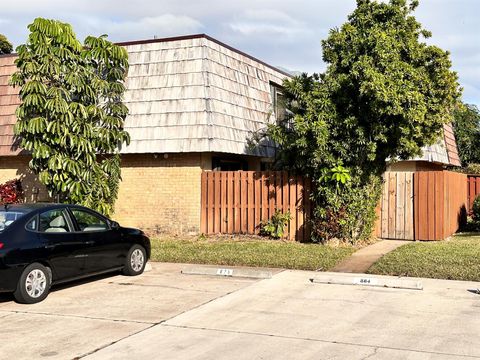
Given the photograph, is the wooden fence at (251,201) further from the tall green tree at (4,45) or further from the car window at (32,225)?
the tall green tree at (4,45)

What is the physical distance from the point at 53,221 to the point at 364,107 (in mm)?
7427

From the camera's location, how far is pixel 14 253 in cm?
755

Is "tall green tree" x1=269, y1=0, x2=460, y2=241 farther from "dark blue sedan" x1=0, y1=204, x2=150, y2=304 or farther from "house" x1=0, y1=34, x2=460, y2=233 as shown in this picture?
"dark blue sedan" x1=0, y1=204, x2=150, y2=304

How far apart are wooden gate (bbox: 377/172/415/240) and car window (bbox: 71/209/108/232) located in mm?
8475

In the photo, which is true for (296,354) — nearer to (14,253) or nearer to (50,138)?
(14,253)

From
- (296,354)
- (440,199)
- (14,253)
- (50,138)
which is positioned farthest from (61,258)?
(440,199)

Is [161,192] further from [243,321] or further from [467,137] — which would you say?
[467,137]

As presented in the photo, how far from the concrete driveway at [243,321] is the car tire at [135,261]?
1.27ft

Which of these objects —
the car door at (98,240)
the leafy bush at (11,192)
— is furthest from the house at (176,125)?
the car door at (98,240)

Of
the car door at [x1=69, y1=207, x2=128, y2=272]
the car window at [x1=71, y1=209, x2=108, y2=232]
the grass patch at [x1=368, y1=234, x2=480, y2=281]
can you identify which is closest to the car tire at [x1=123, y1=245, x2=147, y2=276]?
the car door at [x1=69, y1=207, x2=128, y2=272]

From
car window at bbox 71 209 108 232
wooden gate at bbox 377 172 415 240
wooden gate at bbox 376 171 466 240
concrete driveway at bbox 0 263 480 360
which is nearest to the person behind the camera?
concrete driveway at bbox 0 263 480 360

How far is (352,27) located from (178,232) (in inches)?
281

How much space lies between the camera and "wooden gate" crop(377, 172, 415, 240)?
1478 cm

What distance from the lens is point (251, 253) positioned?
1220 centimetres
